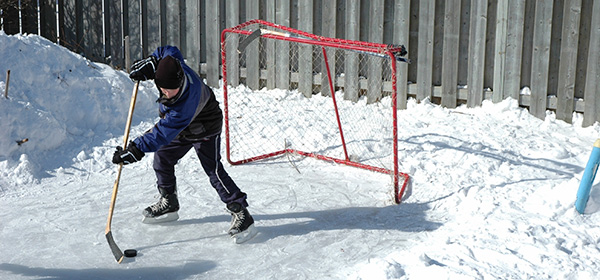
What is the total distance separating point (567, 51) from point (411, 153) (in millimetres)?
1820

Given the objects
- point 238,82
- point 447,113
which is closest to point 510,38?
point 447,113

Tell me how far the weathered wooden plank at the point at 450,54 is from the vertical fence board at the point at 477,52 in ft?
0.48

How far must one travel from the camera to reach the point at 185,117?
4.51 meters

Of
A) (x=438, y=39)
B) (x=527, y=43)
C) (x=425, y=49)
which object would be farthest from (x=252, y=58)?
(x=527, y=43)

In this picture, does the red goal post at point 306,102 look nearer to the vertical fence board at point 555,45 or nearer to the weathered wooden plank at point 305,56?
the weathered wooden plank at point 305,56

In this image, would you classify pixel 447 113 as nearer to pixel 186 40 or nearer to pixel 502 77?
pixel 502 77

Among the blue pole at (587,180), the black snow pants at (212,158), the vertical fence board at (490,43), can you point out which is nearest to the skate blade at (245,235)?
the black snow pants at (212,158)

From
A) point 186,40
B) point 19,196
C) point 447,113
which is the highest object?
point 186,40

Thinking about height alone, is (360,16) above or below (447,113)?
above

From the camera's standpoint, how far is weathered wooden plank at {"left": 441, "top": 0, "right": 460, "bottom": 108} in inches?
283

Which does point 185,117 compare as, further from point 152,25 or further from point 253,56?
point 152,25

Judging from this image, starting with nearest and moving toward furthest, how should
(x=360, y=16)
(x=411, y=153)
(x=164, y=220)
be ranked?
1. (x=164, y=220)
2. (x=411, y=153)
3. (x=360, y=16)

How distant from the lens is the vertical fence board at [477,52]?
23.2 ft

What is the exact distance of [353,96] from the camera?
307 inches
